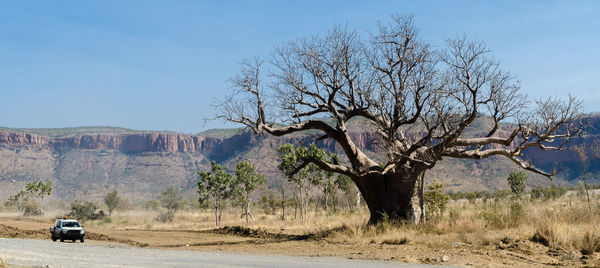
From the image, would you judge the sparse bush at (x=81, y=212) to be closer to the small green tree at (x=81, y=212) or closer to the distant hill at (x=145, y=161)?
the small green tree at (x=81, y=212)

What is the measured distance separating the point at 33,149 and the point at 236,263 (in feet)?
440

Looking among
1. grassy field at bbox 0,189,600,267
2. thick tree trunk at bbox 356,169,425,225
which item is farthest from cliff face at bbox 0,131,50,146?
thick tree trunk at bbox 356,169,425,225

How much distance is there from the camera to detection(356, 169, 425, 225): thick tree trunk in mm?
19438

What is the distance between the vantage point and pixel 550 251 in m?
13.5

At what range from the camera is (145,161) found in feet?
437

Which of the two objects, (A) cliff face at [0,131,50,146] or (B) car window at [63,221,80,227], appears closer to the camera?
(B) car window at [63,221,80,227]

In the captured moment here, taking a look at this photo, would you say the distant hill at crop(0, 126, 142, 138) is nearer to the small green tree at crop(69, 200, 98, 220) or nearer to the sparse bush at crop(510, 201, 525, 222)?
the small green tree at crop(69, 200, 98, 220)

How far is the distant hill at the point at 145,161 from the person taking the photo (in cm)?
9194

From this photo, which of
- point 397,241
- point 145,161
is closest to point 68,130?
point 145,161

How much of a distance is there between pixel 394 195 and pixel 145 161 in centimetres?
12116

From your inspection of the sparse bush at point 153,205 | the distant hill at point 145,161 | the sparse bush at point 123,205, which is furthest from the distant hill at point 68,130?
the sparse bush at point 153,205

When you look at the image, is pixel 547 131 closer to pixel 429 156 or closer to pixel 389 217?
pixel 429 156

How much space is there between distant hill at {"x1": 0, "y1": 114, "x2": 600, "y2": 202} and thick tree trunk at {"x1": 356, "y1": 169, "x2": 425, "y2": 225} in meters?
67.6

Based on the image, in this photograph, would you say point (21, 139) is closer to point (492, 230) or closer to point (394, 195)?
point (394, 195)
